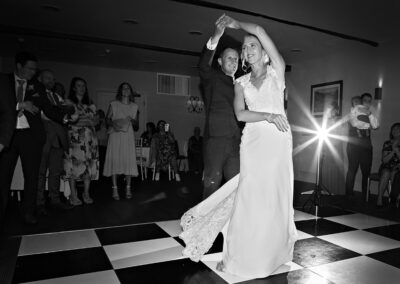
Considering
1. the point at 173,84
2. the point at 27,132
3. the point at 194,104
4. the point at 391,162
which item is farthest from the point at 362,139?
the point at 173,84

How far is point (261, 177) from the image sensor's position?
1623mm

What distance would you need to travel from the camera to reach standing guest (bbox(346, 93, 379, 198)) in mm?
4242

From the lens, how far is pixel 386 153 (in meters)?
4.03

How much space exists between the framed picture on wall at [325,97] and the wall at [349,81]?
0.09 meters

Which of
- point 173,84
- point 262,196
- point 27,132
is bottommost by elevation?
point 262,196

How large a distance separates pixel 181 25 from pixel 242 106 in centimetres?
356

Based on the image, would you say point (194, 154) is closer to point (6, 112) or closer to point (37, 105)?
point (37, 105)

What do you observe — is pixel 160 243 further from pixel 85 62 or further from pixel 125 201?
pixel 85 62

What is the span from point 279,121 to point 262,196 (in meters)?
0.41

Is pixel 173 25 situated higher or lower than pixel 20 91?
higher

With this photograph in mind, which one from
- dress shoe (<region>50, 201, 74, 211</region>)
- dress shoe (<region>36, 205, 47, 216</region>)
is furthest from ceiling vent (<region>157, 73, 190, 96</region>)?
dress shoe (<region>36, 205, 47, 216</region>)

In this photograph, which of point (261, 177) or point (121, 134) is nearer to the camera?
point (261, 177)

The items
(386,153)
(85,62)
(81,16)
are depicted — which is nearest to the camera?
(386,153)

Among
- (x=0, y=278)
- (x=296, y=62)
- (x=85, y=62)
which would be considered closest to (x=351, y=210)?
(x=0, y=278)
